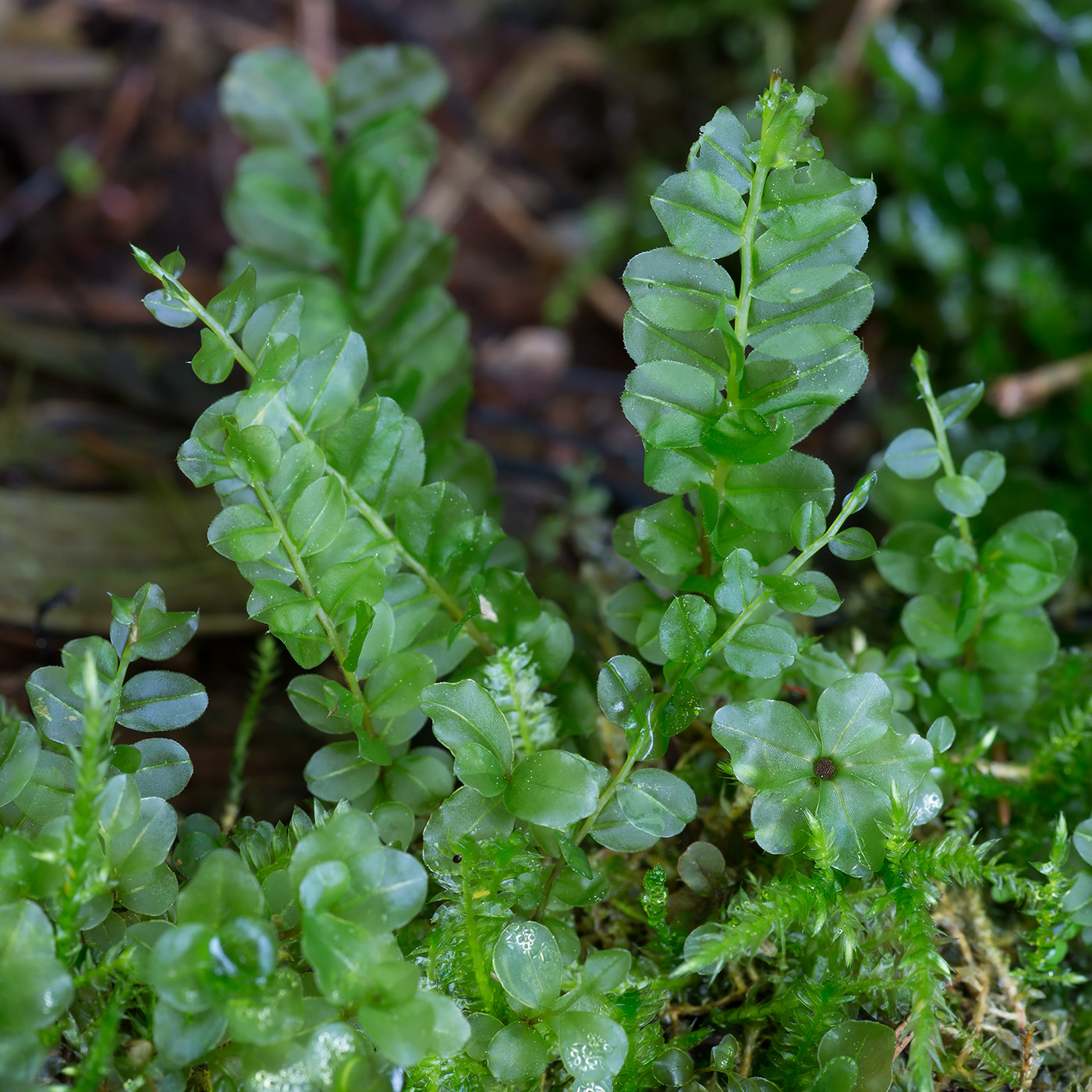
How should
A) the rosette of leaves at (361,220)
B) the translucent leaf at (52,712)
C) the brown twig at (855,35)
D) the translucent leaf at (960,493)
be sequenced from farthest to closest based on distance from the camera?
the brown twig at (855,35)
the rosette of leaves at (361,220)
the translucent leaf at (960,493)
the translucent leaf at (52,712)

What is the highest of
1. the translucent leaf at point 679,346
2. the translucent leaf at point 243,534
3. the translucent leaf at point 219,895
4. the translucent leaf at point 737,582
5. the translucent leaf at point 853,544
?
the translucent leaf at point 679,346

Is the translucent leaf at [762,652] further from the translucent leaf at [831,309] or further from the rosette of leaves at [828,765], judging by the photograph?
the translucent leaf at [831,309]

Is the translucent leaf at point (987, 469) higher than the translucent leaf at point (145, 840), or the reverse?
the translucent leaf at point (987, 469)

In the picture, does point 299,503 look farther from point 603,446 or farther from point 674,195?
point 603,446

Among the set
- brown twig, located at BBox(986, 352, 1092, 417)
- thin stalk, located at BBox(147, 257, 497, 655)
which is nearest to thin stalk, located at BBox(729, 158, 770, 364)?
thin stalk, located at BBox(147, 257, 497, 655)

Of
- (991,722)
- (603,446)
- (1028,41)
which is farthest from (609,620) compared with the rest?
(1028,41)

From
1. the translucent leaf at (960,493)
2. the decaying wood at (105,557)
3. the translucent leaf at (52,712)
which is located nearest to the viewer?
the translucent leaf at (52,712)

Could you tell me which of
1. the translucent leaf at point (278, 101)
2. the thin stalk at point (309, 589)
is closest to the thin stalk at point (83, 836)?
the thin stalk at point (309, 589)
